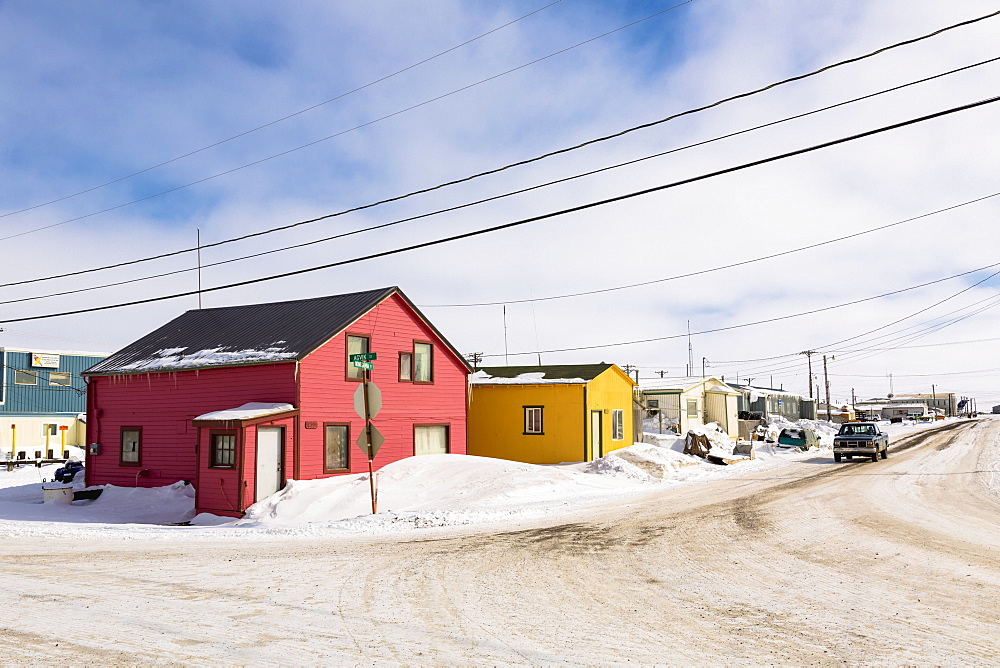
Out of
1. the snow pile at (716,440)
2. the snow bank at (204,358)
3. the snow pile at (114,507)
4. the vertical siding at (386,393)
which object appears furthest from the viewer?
the snow pile at (716,440)

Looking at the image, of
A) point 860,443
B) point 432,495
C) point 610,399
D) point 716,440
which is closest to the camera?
point 432,495

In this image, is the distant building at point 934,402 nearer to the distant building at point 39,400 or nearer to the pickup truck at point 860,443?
the pickup truck at point 860,443

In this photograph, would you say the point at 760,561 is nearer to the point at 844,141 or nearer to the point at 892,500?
the point at 844,141

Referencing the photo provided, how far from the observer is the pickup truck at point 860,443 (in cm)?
3556

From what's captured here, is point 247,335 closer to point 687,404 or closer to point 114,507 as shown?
point 114,507

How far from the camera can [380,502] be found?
20.5 metres

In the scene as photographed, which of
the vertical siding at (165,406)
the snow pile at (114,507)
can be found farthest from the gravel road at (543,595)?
the vertical siding at (165,406)

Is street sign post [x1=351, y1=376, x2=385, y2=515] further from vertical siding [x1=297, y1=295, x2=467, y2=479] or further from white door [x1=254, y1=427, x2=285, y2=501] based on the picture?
vertical siding [x1=297, y1=295, x2=467, y2=479]

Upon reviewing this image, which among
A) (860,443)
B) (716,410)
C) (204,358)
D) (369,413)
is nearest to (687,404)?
(716,410)

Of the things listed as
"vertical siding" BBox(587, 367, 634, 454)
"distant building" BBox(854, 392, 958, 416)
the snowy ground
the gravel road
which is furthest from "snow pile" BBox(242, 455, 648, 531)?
"distant building" BBox(854, 392, 958, 416)

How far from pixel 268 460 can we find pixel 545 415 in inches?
550

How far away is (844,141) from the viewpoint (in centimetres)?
1403

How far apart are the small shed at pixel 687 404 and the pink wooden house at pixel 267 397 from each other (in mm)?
Answer: 27388

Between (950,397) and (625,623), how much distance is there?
164 meters
